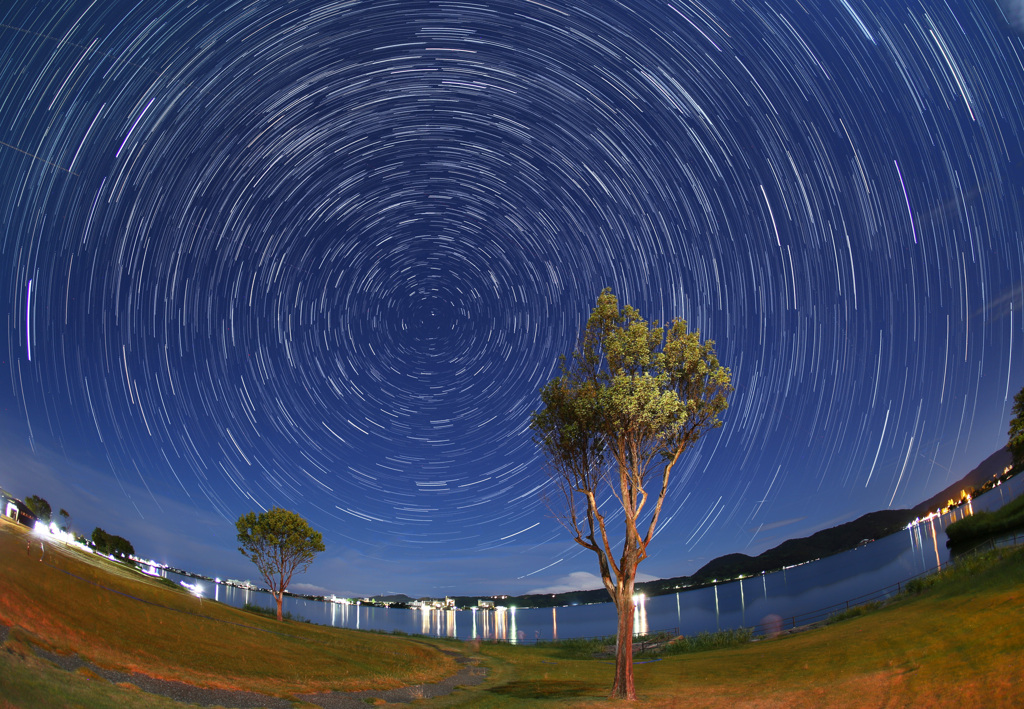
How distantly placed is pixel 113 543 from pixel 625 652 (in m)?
145

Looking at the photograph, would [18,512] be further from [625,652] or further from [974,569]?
[974,569]

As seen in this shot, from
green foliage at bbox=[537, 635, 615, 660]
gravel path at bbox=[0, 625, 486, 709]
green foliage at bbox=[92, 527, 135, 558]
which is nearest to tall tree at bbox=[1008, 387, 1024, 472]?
green foliage at bbox=[537, 635, 615, 660]

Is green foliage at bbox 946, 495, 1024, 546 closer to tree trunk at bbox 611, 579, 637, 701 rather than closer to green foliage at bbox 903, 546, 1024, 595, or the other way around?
green foliage at bbox 903, 546, 1024, 595

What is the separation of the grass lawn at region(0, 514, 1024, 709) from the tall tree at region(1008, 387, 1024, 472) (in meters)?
19.0

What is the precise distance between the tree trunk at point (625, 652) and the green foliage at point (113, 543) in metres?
A: 128

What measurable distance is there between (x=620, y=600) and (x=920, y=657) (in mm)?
11997

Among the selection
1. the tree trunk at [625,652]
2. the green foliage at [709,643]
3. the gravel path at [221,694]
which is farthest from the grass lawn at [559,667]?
the green foliage at [709,643]

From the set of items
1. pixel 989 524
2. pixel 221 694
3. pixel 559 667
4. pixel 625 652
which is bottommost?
pixel 559 667

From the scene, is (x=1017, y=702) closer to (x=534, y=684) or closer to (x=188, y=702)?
(x=534, y=684)

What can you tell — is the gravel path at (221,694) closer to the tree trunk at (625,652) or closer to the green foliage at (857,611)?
the tree trunk at (625,652)

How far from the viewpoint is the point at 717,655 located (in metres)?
36.8

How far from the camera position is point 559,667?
39250 mm

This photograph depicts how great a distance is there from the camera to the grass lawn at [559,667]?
15.5 metres

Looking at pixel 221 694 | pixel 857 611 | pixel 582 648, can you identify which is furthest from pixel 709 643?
pixel 221 694
